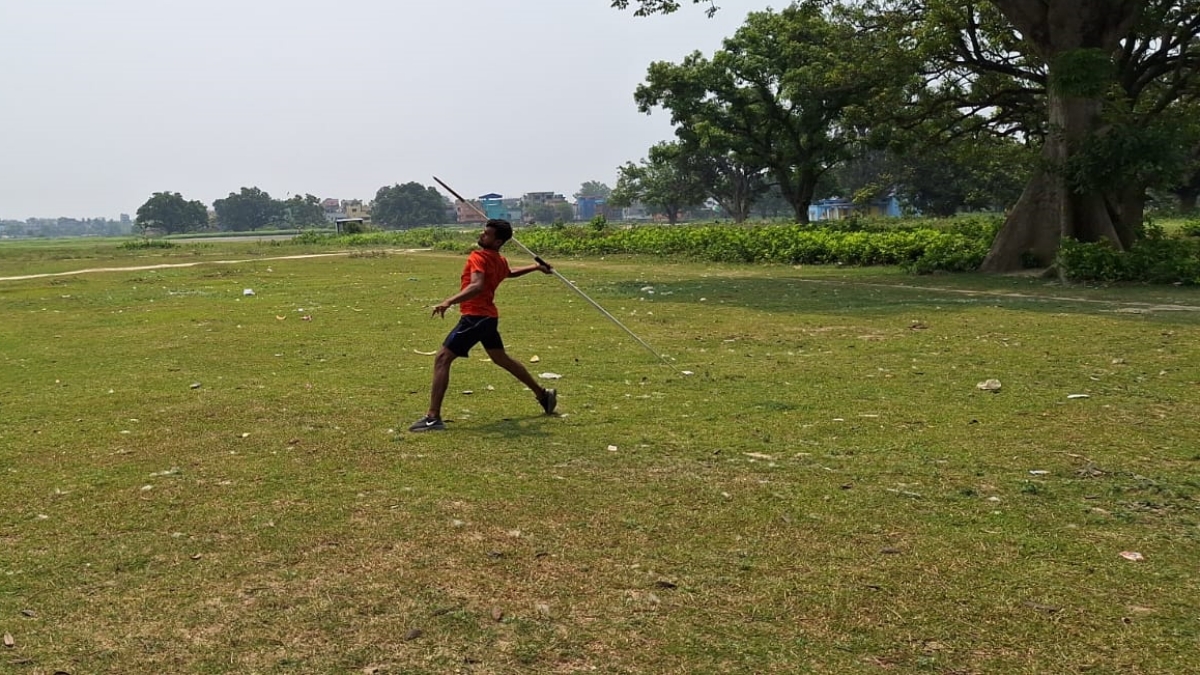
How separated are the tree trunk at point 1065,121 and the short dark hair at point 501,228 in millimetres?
15392

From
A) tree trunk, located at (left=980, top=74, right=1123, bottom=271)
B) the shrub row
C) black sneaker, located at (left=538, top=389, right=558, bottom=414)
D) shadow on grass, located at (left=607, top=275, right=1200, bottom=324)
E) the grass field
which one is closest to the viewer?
the grass field

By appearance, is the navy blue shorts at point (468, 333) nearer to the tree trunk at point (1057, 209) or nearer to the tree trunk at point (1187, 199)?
the tree trunk at point (1057, 209)

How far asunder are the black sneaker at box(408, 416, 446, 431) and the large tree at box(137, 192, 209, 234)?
147 metres

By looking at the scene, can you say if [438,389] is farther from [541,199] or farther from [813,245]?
[541,199]

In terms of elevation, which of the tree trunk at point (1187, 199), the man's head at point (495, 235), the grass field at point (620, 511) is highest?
the tree trunk at point (1187, 199)

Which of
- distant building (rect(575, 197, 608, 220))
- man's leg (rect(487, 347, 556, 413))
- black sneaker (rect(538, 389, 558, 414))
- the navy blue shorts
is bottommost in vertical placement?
black sneaker (rect(538, 389, 558, 414))

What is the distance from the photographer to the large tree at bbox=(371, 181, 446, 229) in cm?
13188

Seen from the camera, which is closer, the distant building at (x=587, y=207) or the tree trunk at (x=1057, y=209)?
the tree trunk at (x=1057, y=209)

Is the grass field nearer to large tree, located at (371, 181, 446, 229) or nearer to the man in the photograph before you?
the man

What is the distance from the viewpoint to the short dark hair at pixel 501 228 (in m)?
8.28

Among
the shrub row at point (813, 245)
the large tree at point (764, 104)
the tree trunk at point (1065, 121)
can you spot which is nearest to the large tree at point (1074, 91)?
the tree trunk at point (1065, 121)

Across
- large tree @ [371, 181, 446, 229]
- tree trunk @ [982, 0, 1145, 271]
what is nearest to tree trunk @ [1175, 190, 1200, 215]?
tree trunk @ [982, 0, 1145, 271]

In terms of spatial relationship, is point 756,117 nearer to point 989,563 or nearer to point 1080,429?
point 1080,429

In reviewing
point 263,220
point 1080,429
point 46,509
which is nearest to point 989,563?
point 1080,429
